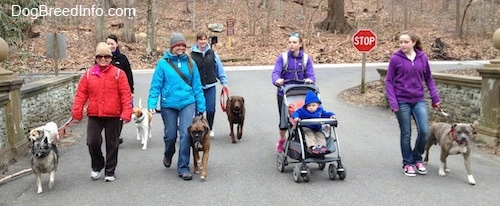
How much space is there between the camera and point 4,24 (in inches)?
541

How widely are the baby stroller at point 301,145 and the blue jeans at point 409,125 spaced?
3.22 feet

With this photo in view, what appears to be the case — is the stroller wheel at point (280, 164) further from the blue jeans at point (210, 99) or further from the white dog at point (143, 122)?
the white dog at point (143, 122)

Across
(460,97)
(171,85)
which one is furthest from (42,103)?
(460,97)

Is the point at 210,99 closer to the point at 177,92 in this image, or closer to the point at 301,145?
the point at 177,92

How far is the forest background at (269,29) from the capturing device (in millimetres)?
30219

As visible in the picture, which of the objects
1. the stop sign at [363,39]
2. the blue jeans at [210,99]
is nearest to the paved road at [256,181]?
the blue jeans at [210,99]

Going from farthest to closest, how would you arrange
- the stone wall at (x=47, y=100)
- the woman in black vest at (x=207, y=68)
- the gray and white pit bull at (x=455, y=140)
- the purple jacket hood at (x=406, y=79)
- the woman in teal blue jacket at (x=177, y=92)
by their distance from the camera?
the stone wall at (x=47, y=100) → the woman in black vest at (x=207, y=68) → the purple jacket hood at (x=406, y=79) → the woman in teal blue jacket at (x=177, y=92) → the gray and white pit bull at (x=455, y=140)

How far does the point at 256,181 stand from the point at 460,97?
6.02m

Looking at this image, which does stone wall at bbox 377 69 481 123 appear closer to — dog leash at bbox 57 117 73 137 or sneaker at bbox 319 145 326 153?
sneaker at bbox 319 145 326 153

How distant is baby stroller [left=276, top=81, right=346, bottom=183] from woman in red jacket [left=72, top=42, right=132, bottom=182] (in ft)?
7.41

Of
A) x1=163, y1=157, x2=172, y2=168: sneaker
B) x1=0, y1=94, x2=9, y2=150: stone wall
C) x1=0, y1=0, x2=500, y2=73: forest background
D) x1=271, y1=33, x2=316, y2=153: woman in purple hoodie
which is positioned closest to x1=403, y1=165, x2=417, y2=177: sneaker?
x1=271, y1=33, x2=316, y2=153: woman in purple hoodie

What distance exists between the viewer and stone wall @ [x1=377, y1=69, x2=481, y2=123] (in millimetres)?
10328

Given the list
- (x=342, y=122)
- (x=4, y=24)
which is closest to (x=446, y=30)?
(x=342, y=122)

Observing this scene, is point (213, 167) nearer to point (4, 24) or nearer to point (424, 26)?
point (4, 24)
